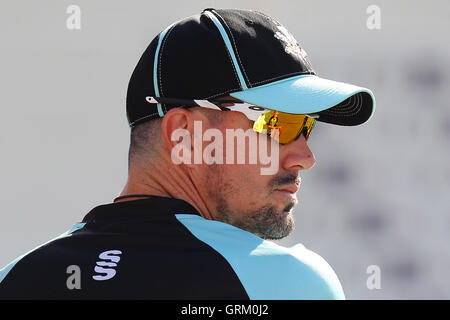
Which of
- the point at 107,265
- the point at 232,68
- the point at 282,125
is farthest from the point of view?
the point at 282,125

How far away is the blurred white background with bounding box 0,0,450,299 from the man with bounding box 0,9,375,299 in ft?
6.62

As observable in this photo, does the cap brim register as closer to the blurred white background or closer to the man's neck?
the man's neck

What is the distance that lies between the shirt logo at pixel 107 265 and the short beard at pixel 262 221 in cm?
37

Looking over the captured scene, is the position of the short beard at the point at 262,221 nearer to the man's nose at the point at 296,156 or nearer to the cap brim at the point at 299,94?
the man's nose at the point at 296,156

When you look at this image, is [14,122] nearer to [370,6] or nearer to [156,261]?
[370,6]

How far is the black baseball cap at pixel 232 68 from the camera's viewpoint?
1.64 m

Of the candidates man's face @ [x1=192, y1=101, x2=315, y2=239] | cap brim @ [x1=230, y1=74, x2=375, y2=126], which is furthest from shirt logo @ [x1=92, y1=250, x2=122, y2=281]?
cap brim @ [x1=230, y1=74, x2=375, y2=126]

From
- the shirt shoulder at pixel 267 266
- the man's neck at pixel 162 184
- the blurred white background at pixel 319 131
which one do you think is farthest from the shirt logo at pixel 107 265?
the blurred white background at pixel 319 131

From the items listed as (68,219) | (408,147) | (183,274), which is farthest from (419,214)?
(183,274)

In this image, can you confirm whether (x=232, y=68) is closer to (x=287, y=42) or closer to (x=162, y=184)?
(x=287, y=42)

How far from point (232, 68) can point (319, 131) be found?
238cm

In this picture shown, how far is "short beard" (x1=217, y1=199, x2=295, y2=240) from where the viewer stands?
67.1 inches

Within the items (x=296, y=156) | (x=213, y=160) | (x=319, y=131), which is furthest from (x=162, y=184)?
(x=319, y=131)

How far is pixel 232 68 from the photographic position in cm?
163
